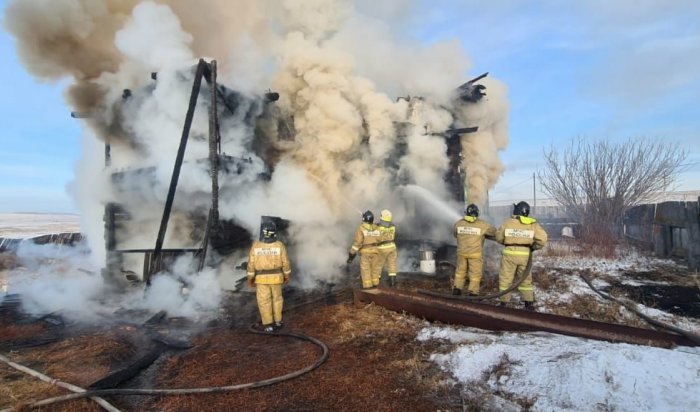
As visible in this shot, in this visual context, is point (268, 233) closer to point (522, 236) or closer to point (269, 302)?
point (269, 302)

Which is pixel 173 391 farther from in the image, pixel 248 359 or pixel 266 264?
pixel 266 264

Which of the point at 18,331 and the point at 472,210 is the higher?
the point at 472,210

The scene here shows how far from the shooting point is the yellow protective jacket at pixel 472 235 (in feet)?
24.0

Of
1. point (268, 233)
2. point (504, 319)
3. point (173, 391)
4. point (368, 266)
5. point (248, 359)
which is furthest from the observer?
point (368, 266)

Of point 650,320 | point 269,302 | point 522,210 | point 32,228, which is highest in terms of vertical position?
point 522,210

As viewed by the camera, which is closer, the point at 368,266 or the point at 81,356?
the point at 81,356

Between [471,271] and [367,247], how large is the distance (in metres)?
1.89

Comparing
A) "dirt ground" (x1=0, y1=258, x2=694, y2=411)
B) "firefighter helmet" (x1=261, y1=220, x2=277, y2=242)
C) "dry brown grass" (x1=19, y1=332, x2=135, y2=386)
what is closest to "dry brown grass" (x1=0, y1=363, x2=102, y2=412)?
"dirt ground" (x1=0, y1=258, x2=694, y2=411)

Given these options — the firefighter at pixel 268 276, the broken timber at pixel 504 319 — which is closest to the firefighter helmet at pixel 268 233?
the firefighter at pixel 268 276

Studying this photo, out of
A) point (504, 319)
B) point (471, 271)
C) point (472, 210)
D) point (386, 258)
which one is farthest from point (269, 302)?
point (472, 210)

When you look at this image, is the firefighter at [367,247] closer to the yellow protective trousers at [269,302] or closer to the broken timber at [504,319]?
the broken timber at [504,319]

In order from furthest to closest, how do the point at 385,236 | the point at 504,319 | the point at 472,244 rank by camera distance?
the point at 385,236 → the point at 472,244 → the point at 504,319

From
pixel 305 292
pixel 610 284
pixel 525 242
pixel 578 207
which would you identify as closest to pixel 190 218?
pixel 305 292

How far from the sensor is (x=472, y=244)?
24.1ft
